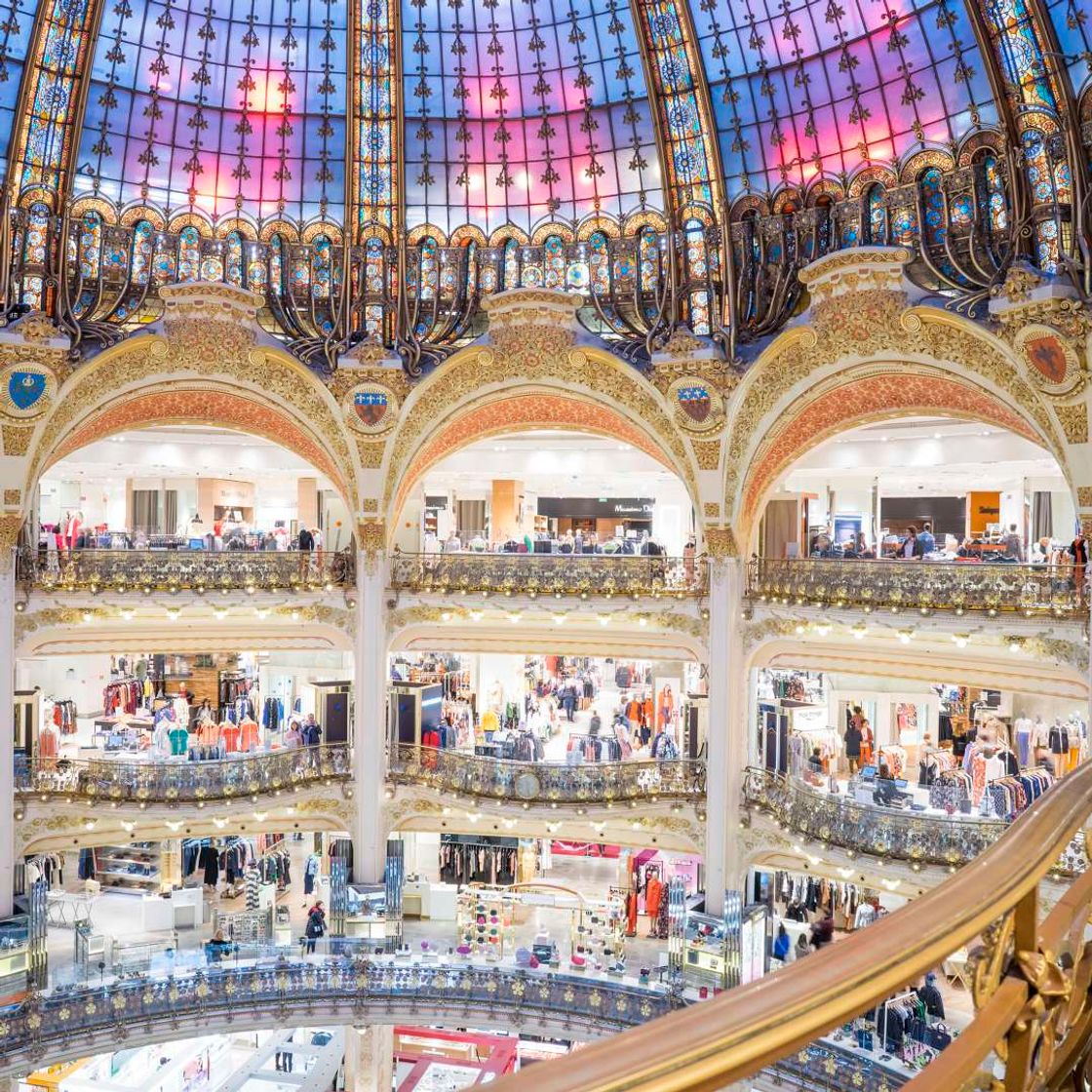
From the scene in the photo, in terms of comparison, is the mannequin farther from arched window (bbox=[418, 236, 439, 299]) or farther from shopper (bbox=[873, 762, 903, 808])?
arched window (bbox=[418, 236, 439, 299])

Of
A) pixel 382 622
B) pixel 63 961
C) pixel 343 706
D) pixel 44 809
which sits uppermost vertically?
pixel 382 622

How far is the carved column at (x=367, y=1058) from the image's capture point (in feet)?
81.8

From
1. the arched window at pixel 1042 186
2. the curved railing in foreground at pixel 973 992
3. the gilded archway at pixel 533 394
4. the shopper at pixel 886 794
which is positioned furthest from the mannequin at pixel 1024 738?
the curved railing in foreground at pixel 973 992

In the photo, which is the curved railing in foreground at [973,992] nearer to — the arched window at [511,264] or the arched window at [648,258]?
the arched window at [648,258]

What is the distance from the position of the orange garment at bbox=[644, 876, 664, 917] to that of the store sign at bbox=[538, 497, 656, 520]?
11.9 m

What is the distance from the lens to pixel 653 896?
1070 inches

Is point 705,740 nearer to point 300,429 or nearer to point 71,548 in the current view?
point 300,429

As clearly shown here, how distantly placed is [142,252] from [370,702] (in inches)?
497

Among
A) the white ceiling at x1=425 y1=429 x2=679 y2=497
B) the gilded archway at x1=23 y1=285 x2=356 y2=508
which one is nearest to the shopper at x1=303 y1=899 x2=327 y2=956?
the gilded archway at x1=23 y1=285 x2=356 y2=508

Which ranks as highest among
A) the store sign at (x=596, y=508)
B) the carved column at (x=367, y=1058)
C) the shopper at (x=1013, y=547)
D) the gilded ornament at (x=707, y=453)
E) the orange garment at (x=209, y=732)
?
the gilded ornament at (x=707, y=453)

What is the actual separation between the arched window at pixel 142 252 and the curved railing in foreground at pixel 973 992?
26222 mm

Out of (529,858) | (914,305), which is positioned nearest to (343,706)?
(529,858)

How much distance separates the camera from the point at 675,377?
2452 centimetres

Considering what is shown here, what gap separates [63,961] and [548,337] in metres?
19.0
